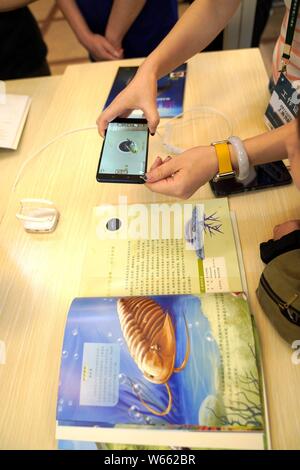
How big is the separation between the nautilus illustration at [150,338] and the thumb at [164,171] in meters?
0.23

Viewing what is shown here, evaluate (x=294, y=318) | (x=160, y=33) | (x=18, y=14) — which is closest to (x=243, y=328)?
(x=294, y=318)

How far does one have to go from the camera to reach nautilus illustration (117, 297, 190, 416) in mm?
480

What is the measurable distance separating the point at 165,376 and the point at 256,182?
1.41 feet

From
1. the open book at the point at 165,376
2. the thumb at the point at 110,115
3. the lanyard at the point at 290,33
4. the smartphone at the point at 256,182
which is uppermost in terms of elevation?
the lanyard at the point at 290,33

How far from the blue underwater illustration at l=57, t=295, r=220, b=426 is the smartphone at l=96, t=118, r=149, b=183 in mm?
249

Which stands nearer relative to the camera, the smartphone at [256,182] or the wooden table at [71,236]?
the wooden table at [71,236]

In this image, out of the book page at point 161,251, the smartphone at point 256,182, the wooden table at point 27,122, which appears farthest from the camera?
the wooden table at point 27,122

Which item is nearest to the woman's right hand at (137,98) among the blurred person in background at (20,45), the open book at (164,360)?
the open book at (164,360)

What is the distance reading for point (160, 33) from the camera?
3.92ft

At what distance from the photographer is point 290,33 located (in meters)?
0.71

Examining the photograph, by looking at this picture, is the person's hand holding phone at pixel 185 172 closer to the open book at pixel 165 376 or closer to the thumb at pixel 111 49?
the open book at pixel 165 376

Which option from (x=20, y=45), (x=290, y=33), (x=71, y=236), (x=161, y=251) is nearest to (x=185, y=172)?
(x=161, y=251)

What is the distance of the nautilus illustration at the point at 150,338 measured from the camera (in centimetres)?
48

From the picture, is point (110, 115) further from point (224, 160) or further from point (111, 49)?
point (111, 49)
